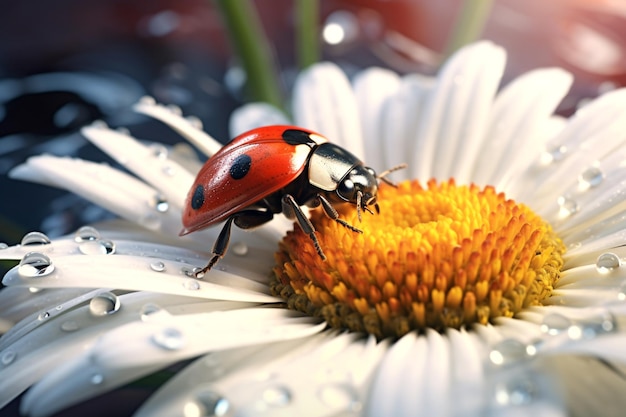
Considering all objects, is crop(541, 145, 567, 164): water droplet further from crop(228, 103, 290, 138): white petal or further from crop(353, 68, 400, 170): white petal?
crop(228, 103, 290, 138): white petal

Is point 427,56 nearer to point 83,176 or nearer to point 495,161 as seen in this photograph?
point 495,161

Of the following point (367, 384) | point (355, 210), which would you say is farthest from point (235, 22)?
point (367, 384)

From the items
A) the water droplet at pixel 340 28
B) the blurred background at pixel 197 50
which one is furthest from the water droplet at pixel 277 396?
the water droplet at pixel 340 28

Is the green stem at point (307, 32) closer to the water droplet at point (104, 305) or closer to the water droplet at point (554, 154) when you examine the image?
the water droplet at point (554, 154)

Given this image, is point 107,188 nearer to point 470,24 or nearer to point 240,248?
point 240,248

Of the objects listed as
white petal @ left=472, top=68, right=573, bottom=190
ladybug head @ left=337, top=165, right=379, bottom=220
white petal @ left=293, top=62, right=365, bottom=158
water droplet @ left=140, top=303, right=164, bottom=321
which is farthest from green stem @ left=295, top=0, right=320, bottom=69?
water droplet @ left=140, top=303, right=164, bottom=321

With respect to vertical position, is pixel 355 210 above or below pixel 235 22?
below
